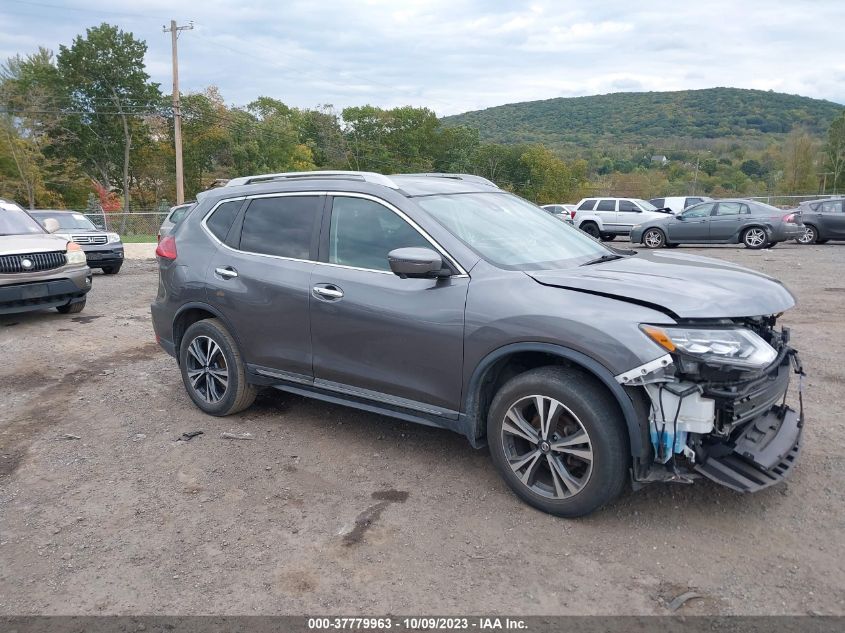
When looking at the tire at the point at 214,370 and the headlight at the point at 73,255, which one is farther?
the headlight at the point at 73,255

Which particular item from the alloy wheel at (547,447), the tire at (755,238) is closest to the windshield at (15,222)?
the alloy wheel at (547,447)

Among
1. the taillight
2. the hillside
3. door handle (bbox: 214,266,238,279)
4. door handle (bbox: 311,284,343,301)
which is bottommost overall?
door handle (bbox: 311,284,343,301)

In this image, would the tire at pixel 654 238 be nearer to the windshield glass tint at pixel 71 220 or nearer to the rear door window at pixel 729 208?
the rear door window at pixel 729 208

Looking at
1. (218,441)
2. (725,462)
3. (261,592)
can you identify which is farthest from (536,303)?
(218,441)

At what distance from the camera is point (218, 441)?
4.62m

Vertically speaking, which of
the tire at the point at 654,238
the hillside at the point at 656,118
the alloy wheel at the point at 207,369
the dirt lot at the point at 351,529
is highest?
the hillside at the point at 656,118

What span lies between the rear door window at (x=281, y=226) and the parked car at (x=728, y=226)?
668 inches

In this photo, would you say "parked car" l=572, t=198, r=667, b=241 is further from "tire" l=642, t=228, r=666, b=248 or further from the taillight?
the taillight

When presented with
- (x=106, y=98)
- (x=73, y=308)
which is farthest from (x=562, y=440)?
(x=106, y=98)

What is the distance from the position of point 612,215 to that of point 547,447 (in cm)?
2287

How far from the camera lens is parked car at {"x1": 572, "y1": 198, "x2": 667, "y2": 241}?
24328mm

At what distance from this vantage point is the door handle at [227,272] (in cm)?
474

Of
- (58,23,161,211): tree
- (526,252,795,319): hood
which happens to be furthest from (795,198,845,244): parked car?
(58,23,161,211): tree

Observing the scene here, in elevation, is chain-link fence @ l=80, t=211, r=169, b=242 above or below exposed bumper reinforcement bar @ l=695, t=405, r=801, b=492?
above
